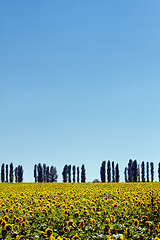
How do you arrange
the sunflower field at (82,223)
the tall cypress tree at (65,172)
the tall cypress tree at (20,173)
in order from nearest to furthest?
the sunflower field at (82,223), the tall cypress tree at (20,173), the tall cypress tree at (65,172)

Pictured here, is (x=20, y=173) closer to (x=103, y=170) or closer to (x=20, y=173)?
(x=20, y=173)

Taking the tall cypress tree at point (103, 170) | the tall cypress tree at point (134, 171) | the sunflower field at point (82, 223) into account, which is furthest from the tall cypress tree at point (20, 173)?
the sunflower field at point (82, 223)

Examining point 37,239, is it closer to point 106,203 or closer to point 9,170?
point 106,203

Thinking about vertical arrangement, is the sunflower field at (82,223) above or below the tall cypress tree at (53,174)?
above

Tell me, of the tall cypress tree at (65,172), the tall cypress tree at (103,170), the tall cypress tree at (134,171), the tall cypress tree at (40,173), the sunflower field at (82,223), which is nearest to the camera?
the sunflower field at (82,223)

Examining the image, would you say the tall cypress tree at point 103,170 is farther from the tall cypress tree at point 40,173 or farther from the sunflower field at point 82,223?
the sunflower field at point 82,223

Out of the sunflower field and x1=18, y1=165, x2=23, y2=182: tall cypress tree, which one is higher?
the sunflower field

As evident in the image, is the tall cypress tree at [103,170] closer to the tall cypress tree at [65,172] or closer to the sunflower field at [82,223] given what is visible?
the tall cypress tree at [65,172]

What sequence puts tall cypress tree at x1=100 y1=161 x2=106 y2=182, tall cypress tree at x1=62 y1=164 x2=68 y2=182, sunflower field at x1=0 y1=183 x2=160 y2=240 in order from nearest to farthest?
sunflower field at x1=0 y1=183 x2=160 y2=240, tall cypress tree at x1=100 y1=161 x2=106 y2=182, tall cypress tree at x1=62 y1=164 x2=68 y2=182

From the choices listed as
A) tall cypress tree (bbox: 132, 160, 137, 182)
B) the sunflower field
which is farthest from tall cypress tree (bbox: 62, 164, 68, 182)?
the sunflower field

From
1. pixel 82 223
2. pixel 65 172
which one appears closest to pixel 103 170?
pixel 65 172

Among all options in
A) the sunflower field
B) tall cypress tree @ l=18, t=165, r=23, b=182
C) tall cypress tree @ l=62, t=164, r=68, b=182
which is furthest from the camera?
tall cypress tree @ l=62, t=164, r=68, b=182

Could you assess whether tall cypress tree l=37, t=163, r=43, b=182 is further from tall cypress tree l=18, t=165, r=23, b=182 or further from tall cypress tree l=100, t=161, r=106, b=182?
tall cypress tree l=100, t=161, r=106, b=182

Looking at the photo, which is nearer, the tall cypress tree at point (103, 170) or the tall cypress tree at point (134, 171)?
the tall cypress tree at point (103, 170)
